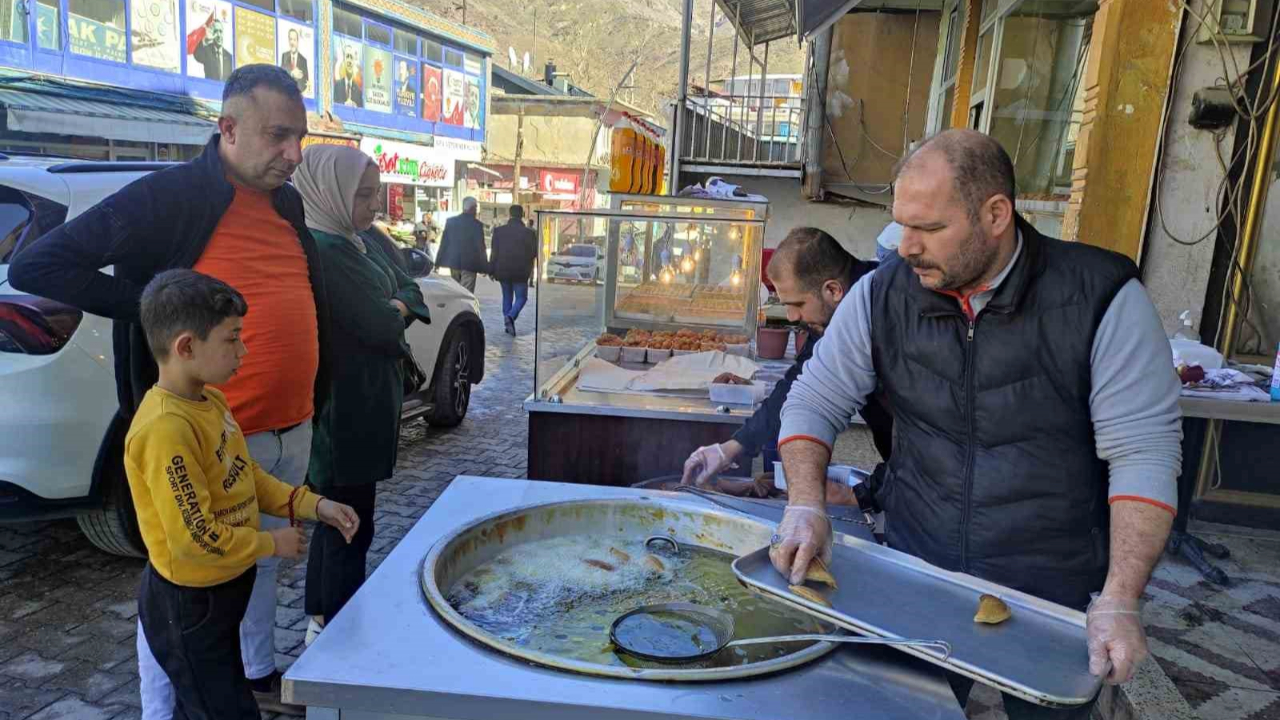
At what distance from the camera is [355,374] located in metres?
3.04

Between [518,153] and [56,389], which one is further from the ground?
[518,153]

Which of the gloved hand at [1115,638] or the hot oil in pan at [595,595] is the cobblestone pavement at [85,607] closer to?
the hot oil in pan at [595,595]

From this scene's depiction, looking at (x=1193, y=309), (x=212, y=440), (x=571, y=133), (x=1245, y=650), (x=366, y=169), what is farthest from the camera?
(x=571, y=133)

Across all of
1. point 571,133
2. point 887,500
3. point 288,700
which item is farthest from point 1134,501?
point 571,133

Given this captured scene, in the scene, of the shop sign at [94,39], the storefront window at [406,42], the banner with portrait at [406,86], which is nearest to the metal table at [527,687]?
the shop sign at [94,39]

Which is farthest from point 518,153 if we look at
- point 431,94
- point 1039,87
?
point 1039,87

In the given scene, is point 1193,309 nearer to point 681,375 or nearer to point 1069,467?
point 681,375

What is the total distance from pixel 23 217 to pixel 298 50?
2010 cm

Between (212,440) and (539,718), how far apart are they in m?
1.28

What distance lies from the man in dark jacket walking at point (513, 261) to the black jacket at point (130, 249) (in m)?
9.13

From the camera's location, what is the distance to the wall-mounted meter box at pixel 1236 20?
14.6ft

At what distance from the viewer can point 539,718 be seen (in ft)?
4.25

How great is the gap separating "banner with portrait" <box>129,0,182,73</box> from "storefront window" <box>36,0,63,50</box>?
168cm

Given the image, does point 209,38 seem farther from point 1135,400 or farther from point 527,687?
point 1135,400
